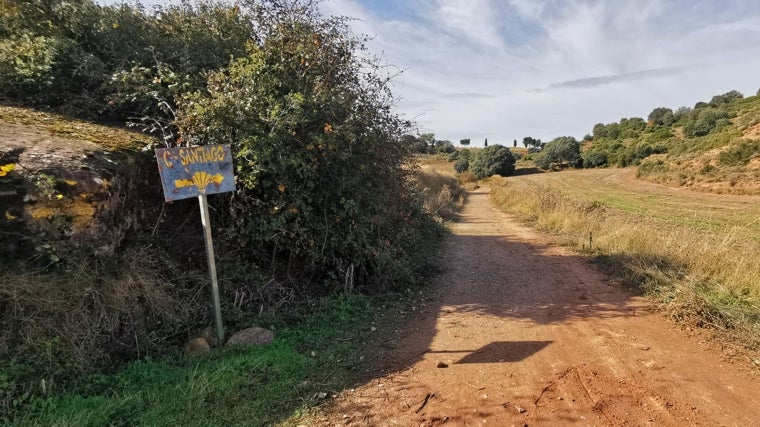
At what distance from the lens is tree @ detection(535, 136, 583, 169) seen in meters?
62.5

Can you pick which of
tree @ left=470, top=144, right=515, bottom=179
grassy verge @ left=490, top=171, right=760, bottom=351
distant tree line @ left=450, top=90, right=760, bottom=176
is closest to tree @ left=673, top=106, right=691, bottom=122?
distant tree line @ left=450, top=90, right=760, bottom=176

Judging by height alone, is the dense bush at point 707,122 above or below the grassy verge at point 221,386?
above

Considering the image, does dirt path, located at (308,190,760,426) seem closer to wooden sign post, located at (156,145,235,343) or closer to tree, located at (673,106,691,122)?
wooden sign post, located at (156,145,235,343)

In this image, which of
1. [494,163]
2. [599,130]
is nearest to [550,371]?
[494,163]

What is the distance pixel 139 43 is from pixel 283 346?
5.72 meters

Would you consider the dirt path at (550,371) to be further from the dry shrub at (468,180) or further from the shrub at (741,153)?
the dry shrub at (468,180)

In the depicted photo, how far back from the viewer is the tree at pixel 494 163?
57.4 m

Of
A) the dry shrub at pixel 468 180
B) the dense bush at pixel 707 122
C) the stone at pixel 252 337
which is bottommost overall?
the dry shrub at pixel 468 180

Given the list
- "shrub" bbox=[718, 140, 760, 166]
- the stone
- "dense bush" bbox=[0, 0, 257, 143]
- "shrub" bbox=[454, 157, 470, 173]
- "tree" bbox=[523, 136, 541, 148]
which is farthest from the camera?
"tree" bbox=[523, 136, 541, 148]

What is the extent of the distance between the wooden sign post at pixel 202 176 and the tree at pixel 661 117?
3008 inches

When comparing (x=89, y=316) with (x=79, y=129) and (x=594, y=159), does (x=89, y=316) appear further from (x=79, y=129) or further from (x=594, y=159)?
(x=594, y=159)

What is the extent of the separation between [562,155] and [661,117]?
67.8 ft

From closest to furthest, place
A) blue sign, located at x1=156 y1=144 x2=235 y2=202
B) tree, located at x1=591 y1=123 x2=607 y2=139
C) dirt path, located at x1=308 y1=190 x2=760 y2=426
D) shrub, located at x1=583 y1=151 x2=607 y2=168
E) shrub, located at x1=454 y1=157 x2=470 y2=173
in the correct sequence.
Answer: dirt path, located at x1=308 y1=190 x2=760 y2=426 → blue sign, located at x1=156 y1=144 x2=235 y2=202 → shrub, located at x1=583 y1=151 x2=607 y2=168 → shrub, located at x1=454 y1=157 x2=470 y2=173 → tree, located at x1=591 y1=123 x2=607 y2=139

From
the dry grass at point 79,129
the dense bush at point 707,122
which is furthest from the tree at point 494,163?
the dry grass at point 79,129
